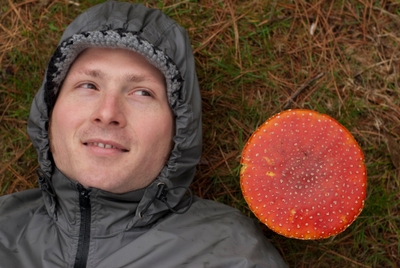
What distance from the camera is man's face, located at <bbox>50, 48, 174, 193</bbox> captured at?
9.32 ft

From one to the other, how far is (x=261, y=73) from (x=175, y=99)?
117cm

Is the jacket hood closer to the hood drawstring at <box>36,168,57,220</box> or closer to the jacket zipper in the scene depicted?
the hood drawstring at <box>36,168,57,220</box>

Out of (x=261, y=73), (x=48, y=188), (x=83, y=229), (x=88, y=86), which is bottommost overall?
(x=83, y=229)

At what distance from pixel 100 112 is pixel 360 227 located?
2379 mm

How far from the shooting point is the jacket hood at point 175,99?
295 centimetres

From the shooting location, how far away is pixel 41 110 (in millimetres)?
3111

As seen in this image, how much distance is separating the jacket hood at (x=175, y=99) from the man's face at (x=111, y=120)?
111mm

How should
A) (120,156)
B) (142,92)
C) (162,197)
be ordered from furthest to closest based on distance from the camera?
(162,197), (142,92), (120,156)

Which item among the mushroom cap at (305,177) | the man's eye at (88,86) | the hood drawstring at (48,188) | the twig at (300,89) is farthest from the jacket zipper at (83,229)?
the twig at (300,89)

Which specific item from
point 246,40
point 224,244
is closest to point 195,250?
point 224,244

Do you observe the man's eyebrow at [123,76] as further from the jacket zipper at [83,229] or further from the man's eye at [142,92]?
the jacket zipper at [83,229]

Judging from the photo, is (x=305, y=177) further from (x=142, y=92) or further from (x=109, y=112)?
(x=109, y=112)

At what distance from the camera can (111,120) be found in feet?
9.11

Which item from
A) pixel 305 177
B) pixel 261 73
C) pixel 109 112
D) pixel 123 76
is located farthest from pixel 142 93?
pixel 261 73
